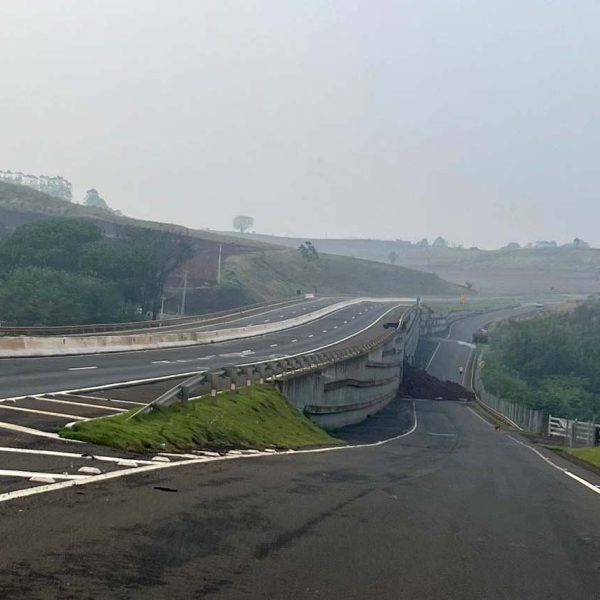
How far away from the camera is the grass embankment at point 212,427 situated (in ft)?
56.0

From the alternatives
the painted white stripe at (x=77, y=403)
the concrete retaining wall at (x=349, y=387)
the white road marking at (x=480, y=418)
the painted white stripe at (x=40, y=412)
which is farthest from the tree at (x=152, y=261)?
the painted white stripe at (x=40, y=412)

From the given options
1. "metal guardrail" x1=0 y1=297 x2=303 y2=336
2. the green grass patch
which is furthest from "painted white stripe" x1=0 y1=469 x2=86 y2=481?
"metal guardrail" x1=0 y1=297 x2=303 y2=336

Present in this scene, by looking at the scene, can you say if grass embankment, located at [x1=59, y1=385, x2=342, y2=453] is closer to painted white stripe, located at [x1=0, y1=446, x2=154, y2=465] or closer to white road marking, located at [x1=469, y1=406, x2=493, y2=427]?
painted white stripe, located at [x1=0, y1=446, x2=154, y2=465]

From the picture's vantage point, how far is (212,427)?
23.2m

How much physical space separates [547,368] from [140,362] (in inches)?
3031

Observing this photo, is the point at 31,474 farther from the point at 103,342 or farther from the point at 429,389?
the point at 429,389

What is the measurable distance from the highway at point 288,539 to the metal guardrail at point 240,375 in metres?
6.55

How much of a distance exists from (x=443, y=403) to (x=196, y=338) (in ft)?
71.0

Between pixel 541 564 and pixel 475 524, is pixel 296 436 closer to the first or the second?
pixel 475 524

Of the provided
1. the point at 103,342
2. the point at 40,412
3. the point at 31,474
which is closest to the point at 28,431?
the point at 40,412

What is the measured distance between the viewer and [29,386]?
1061 inches

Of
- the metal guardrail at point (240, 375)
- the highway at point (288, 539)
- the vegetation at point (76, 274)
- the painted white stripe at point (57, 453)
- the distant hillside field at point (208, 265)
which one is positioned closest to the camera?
the highway at point (288, 539)

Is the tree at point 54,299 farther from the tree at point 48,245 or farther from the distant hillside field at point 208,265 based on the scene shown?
the distant hillside field at point 208,265

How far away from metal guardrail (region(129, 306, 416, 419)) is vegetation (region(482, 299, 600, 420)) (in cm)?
2820
